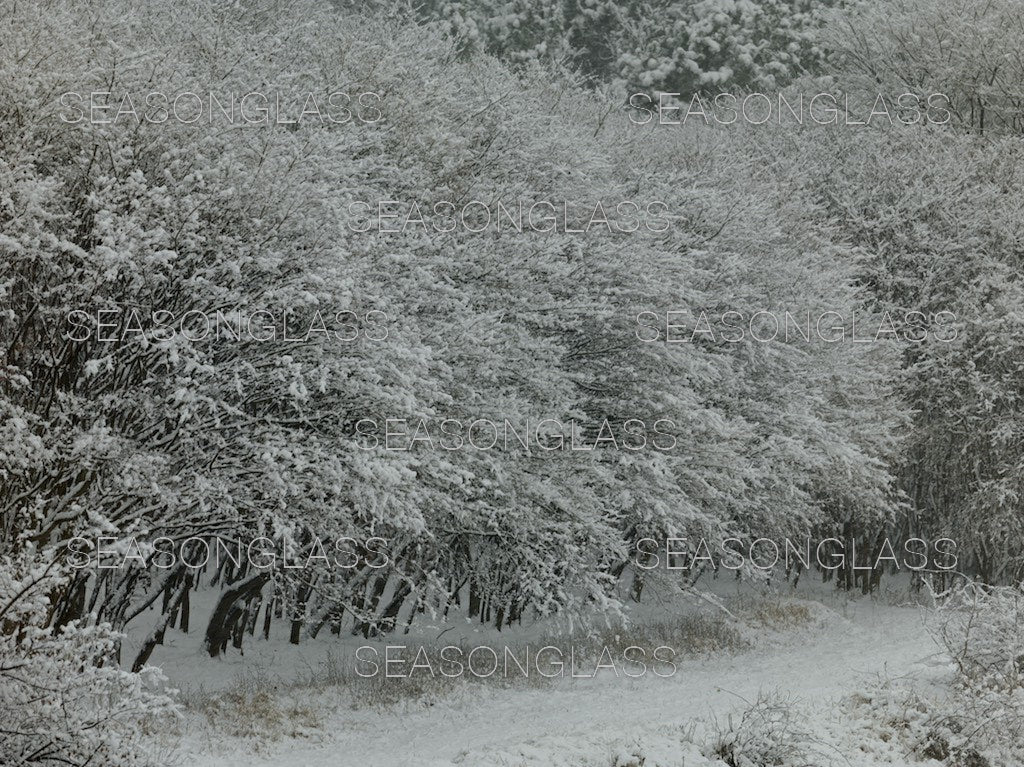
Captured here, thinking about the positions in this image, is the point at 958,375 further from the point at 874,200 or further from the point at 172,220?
the point at 172,220

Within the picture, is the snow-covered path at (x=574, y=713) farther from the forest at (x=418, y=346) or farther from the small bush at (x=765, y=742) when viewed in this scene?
the forest at (x=418, y=346)

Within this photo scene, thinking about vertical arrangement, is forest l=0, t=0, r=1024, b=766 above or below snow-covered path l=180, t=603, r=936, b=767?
above

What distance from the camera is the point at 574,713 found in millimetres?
11484

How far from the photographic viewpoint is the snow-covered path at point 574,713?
30.5 ft

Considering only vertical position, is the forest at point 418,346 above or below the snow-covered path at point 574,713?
above

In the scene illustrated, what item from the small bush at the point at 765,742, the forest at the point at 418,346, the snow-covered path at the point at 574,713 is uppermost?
the forest at the point at 418,346

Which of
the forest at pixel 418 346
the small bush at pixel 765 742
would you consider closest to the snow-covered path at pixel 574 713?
the small bush at pixel 765 742

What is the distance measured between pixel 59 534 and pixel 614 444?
766cm

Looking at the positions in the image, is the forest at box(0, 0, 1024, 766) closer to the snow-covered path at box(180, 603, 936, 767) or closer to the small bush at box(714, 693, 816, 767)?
the snow-covered path at box(180, 603, 936, 767)

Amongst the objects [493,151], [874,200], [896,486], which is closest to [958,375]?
[896,486]

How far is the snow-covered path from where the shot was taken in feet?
30.5

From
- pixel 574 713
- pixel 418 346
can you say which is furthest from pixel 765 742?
pixel 418 346

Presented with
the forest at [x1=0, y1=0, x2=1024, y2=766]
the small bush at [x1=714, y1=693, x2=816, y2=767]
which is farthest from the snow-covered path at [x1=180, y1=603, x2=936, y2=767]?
the forest at [x1=0, y1=0, x2=1024, y2=766]

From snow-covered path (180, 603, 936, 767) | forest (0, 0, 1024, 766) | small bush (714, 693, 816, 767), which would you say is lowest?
snow-covered path (180, 603, 936, 767)
